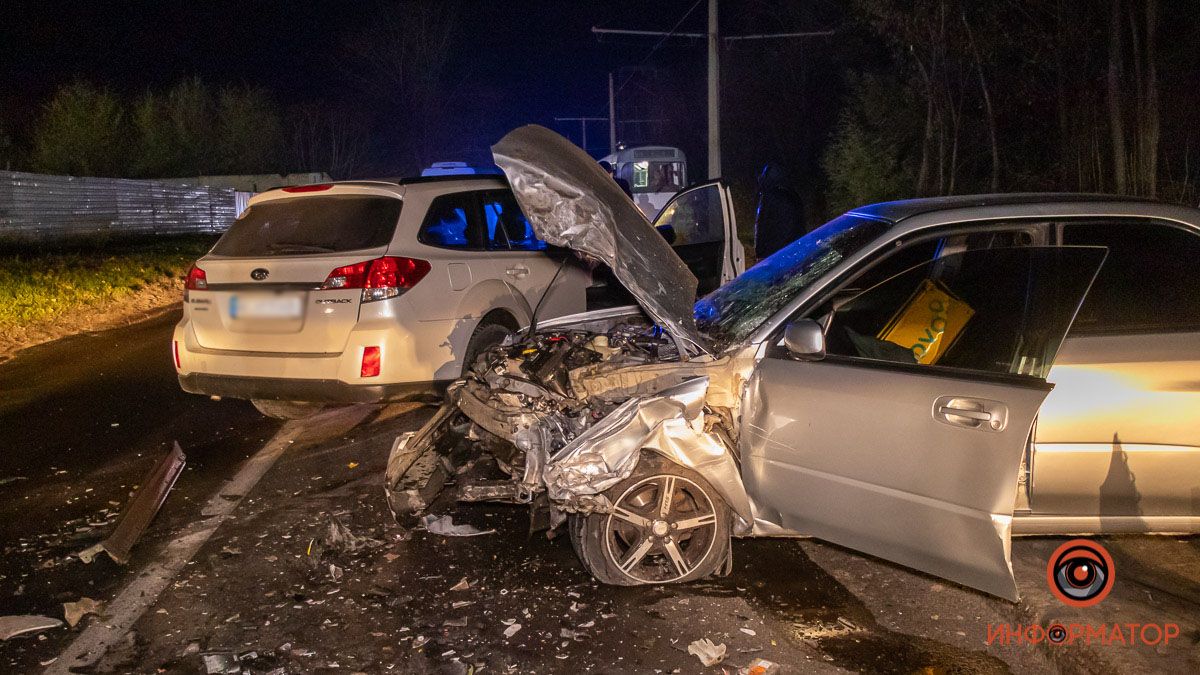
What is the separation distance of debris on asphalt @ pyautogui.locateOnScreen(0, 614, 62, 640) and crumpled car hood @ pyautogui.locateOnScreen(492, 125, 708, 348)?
2.65 m

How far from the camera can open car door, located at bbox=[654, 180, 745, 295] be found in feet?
28.4

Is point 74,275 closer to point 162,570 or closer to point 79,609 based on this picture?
point 162,570

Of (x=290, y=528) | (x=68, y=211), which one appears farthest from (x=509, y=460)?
(x=68, y=211)

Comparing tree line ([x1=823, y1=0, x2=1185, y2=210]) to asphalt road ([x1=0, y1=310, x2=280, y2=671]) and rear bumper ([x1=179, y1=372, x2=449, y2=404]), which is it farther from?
asphalt road ([x1=0, y1=310, x2=280, y2=671])

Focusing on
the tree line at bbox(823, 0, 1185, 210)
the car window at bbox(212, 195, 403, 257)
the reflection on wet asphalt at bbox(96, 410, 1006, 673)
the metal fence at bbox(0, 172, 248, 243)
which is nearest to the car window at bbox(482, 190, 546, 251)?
the car window at bbox(212, 195, 403, 257)

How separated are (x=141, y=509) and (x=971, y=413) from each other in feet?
13.7

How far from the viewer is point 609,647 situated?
373 cm

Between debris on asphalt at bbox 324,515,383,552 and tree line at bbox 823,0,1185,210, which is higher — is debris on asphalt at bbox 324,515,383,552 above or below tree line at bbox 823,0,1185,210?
below

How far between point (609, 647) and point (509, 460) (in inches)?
44.2

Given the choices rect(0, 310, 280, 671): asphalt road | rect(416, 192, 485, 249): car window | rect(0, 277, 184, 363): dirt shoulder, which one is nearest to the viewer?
rect(0, 310, 280, 671): asphalt road

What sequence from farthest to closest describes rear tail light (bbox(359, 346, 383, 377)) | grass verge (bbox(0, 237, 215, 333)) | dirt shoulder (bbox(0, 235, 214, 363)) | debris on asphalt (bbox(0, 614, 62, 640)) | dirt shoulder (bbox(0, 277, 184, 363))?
grass verge (bbox(0, 237, 215, 333)) → dirt shoulder (bbox(0, 235, 214, 363)) → dirt shoulder (bbox(0, 277, 184, 363)) → rear tail light (bbox(359, 346, 383, 377)) → debris on asphalt (bbox(0, 614, 62, 640))

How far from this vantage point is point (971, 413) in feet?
11.6

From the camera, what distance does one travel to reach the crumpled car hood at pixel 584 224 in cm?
423

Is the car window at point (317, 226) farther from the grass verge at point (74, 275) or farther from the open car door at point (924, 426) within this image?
the grass verge at point (74, 275)
